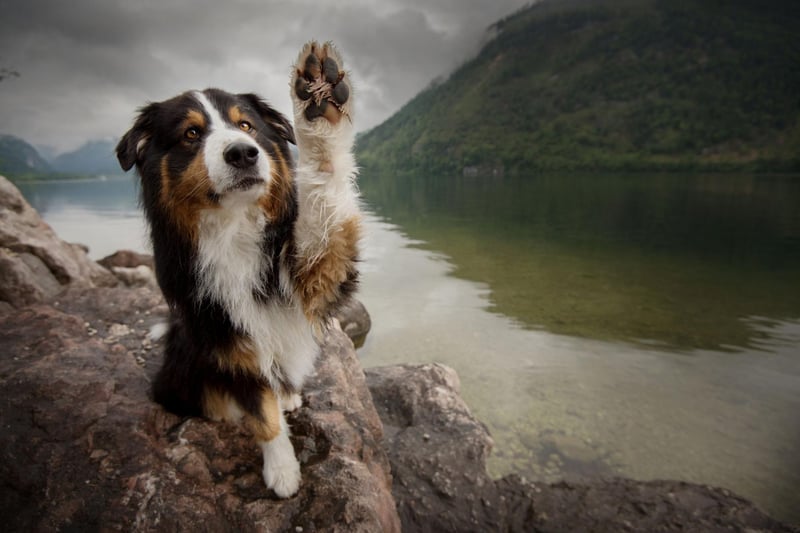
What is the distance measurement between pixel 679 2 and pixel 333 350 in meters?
252

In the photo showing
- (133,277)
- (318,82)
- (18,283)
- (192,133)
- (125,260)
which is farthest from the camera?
(125,260)

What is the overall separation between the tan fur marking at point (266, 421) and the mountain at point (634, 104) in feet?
298

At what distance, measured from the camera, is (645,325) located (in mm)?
8984

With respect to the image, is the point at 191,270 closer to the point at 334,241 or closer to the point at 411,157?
the point at 334,241

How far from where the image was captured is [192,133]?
7.91ft

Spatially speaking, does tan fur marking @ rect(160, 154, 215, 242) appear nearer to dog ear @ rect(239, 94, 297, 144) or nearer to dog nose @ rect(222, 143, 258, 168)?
dog nose @ rect(222, 143, 258, 168)

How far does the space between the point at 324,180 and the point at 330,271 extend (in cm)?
54

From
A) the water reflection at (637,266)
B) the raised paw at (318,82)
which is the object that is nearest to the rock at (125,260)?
the water reflection at (637,266)

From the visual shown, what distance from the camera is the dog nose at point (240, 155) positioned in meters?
A: 2.17


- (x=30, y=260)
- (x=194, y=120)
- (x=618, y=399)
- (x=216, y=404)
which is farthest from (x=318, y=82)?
(x=30, y=260)

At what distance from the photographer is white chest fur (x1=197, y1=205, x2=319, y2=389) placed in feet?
7.96

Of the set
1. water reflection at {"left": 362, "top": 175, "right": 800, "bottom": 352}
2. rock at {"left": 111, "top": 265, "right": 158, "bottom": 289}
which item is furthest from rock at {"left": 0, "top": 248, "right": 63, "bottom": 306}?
water reflection at {"left": 362, "top": 175, "right": 800, "bottom": 352}

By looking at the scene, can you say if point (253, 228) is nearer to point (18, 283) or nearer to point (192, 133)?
point (192, 133)

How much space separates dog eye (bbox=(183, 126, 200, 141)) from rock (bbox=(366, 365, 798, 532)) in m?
3.20
